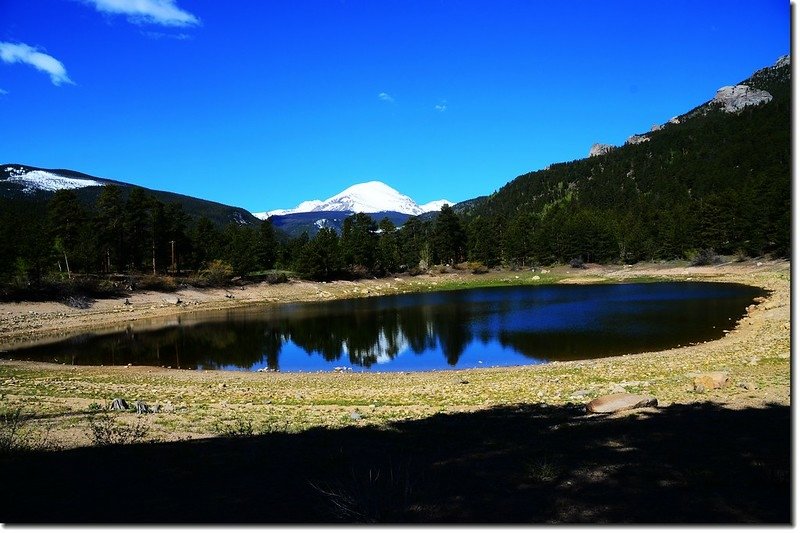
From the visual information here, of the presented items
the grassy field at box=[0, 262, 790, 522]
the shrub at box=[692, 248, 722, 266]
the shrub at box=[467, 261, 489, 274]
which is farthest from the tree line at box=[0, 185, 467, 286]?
the shrub at box=[692, 248, 722, 266]

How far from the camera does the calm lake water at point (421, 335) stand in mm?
30281

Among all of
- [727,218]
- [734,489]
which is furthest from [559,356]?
[727,218]

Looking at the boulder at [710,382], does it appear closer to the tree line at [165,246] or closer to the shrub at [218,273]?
the tree line at [165,246]

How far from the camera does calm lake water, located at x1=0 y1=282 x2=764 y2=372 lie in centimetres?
3028

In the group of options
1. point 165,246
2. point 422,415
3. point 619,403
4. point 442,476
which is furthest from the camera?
point 165,246

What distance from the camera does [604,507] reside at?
19.0ft

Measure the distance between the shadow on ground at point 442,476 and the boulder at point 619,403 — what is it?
124cm

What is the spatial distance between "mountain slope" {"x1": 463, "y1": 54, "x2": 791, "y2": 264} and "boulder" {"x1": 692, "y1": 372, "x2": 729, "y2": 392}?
239ft

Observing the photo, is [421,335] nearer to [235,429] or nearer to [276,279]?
[235,429]

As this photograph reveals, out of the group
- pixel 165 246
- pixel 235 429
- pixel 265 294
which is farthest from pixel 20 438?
pixel 165 246

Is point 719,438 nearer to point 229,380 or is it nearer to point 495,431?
point 495,431

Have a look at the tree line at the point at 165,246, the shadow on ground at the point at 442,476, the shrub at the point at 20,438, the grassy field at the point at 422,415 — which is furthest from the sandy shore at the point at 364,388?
the tree line at the point at 165,246

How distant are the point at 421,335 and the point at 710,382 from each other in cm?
2664

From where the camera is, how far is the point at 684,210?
116 meters
